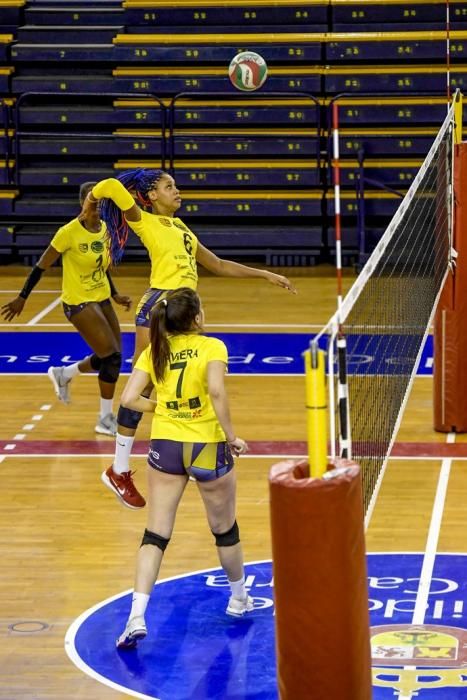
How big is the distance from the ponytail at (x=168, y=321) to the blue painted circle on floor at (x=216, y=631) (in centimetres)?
154

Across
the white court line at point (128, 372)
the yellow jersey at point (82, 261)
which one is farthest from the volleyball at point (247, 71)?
the yellow jersey at point (82, 261)

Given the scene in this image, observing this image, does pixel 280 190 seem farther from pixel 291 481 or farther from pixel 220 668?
pixel 291 481

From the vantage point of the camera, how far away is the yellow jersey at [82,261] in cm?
1195

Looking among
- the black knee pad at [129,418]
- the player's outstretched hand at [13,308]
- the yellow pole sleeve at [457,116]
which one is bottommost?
the black knee pad at [129,418]

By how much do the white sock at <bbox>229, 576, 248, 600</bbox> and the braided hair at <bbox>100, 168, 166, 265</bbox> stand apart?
10.1 ft

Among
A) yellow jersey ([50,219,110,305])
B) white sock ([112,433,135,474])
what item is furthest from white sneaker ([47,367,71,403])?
white sock ([112,433,135,474])

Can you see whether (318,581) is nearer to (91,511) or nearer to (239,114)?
(91,511)

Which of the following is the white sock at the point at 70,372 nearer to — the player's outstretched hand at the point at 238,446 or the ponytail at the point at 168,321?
the ponytail at the point at 168,321

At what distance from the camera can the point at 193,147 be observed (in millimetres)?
21125

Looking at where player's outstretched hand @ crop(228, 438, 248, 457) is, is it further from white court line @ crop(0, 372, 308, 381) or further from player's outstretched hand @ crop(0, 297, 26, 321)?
white court line @ crop(0, 372, 308, 381)

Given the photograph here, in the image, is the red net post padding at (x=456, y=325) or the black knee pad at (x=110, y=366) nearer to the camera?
the red net post padding at (x=456, y=325)

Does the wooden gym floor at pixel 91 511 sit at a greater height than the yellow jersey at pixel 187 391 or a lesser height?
lesser

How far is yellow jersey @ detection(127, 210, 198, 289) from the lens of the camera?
10039 millimetres

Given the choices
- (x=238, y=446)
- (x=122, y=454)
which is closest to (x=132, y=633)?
(x=238, y=446)
